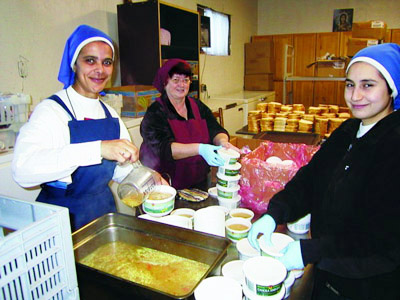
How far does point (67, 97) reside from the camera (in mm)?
1482

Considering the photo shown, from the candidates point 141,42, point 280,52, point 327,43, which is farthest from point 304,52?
point 141,42

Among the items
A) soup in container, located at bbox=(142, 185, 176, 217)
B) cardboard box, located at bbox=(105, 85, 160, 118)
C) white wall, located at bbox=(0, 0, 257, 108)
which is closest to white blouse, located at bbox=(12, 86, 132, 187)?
soup in container, located at bbox=(142, 185, 176, 217)

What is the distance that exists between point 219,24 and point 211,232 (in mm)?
5118

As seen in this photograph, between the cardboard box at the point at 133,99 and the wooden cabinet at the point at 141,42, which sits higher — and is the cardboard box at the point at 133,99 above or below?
below

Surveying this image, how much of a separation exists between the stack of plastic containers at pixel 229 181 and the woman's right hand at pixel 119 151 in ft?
1.47

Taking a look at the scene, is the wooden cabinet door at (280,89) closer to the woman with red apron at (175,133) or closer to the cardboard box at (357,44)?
the cardboard box at (357,44)

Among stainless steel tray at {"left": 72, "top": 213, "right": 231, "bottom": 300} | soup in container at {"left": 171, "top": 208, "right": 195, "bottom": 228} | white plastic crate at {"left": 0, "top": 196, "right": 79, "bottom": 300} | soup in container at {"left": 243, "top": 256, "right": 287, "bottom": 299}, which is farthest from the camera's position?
soup in container at {"left": 171, "top": 208, "right": 195, "bottom": 228}

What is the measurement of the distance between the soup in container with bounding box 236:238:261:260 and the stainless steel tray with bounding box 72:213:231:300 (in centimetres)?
7

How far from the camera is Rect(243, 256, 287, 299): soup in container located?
30.5 inches

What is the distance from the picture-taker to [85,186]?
1454 mm

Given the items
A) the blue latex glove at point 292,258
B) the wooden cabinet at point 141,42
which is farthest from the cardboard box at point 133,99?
the blue latex glove at point 292,258

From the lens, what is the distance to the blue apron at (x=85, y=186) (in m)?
1.41

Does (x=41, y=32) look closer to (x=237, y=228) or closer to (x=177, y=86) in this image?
(x=177, y=86)

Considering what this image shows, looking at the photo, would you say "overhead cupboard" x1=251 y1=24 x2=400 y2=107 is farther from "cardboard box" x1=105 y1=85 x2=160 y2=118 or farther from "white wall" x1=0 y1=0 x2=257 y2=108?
"white wall" x1=0 y1=0 x2=257 y2=108
